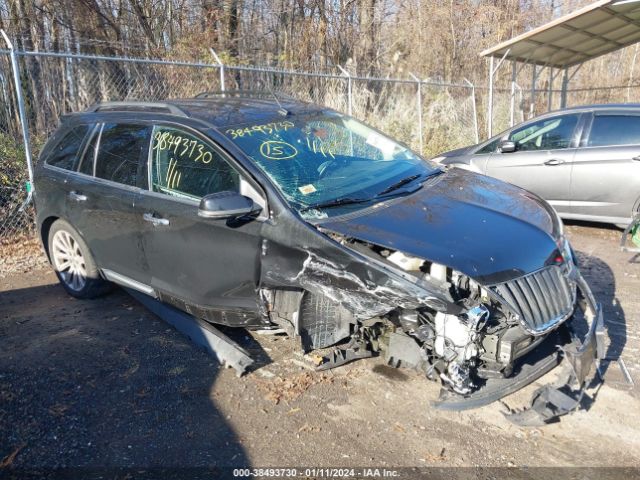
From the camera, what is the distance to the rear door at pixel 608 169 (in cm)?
640

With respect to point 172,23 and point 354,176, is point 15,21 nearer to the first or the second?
point 172,23

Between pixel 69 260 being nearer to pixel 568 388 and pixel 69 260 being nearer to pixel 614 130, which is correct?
pixel 568 388

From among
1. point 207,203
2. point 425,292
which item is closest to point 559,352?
point 425,292

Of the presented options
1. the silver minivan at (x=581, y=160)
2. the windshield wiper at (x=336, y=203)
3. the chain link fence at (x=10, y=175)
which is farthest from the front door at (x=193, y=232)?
the chain link fence at (x=10, y=175)

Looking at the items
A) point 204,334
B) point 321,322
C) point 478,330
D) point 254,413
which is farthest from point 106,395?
Answer: point 478,330

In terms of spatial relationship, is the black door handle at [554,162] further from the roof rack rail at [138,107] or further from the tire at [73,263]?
the tire at [73,263]

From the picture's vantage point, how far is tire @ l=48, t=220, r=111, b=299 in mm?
4895

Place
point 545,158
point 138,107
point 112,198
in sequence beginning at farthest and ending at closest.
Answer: point 545,158
point 138,107
point 112,198

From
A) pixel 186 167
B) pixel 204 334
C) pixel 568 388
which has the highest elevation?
pixel 186 167

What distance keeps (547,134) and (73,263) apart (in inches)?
240

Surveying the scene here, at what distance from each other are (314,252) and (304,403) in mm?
974

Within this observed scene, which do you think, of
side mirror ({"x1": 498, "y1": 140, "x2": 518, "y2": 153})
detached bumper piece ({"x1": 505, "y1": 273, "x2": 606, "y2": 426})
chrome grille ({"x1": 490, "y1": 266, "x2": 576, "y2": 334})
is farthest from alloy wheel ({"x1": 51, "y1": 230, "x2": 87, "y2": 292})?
side mirror ({"x1": 498, "y1": 140, "x2": 518, "y2": 153})

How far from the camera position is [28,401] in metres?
3.43

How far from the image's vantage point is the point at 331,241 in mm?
3104
